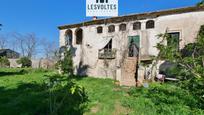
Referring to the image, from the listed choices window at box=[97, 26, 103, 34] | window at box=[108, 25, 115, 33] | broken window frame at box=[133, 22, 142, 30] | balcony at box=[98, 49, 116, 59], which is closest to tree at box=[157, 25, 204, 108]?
broken window frame at box=[133, 22, 142, 30]

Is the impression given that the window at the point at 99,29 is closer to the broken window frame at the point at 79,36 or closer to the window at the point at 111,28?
the window at the point at 111,28

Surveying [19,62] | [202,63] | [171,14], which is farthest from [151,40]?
[19,62]

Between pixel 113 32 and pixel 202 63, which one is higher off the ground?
pixel 113 32

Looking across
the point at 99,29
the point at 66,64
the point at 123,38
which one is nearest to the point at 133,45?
the point at 123,38

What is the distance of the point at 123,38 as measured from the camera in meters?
20.5

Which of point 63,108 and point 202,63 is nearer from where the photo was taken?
point 63,108

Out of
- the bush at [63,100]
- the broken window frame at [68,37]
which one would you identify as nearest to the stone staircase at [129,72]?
the bush at [63,100]

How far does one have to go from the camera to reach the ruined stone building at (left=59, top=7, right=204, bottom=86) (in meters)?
17.0

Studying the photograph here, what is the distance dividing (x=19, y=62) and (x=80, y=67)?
69.4 feet

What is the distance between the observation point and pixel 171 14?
58.0 ft

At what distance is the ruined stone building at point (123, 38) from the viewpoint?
55.9ft

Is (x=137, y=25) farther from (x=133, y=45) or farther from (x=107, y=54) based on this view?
(x=107, y=54)

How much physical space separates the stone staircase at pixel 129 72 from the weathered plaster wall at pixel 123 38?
0.53 m

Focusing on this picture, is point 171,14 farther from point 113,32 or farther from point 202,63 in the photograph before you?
point 202,63
